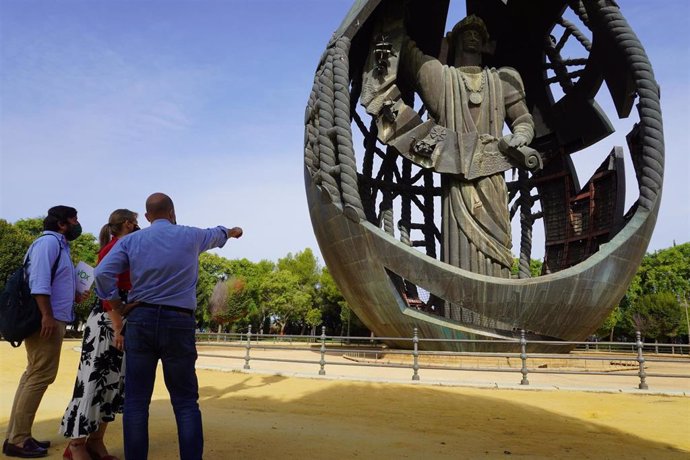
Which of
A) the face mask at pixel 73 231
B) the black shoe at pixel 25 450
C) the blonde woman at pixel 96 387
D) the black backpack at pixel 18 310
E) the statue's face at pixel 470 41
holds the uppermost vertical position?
the statue's face at pixel 470 41

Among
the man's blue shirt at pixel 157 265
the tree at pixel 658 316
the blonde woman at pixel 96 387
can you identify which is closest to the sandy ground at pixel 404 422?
the blonde woman at pixel 96 387

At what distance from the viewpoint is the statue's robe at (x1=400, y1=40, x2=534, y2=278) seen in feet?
40.4

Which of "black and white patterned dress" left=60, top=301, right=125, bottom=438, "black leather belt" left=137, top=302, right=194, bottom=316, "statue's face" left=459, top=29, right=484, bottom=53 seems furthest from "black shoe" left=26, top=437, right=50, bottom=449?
"statue's face" left=459, top=29, right=484, bottom=53

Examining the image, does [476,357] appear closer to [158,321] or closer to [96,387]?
[96,387]

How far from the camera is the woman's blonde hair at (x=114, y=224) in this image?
12.4 feet

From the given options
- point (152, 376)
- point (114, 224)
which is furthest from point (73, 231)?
point (152, 376)

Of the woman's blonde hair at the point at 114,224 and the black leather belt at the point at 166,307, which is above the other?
the woman's blonde hair at the point at 114,224

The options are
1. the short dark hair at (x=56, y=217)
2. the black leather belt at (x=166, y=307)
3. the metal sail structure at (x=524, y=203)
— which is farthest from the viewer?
the metal sail structure at (x=524, y=203)

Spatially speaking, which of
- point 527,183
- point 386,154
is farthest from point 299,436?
point 527,183

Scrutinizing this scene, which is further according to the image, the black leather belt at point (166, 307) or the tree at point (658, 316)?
the tree at point (658, 316)

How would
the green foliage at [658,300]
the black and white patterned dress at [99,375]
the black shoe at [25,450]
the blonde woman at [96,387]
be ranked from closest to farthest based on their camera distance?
the blonde woman at [96,387], the black and white patterned dress at [99,375], the black shoe at [25,450], the green foliage at [658,300]

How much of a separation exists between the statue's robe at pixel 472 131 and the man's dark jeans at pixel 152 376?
10156 mm

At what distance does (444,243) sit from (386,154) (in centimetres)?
389

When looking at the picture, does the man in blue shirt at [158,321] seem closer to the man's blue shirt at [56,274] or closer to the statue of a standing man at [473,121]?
the man's blue shirt at [56,274]
